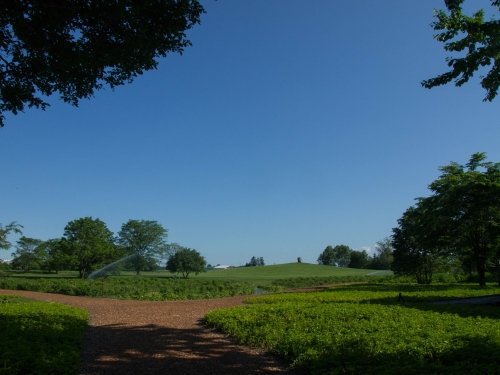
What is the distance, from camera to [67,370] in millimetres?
7328

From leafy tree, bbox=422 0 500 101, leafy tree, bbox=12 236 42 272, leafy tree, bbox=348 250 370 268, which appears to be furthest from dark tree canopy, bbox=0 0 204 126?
leafy tree, bbox=348 250 370 268

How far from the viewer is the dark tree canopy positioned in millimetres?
7746

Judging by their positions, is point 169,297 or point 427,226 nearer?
point 169,297

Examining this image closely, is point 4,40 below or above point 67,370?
above

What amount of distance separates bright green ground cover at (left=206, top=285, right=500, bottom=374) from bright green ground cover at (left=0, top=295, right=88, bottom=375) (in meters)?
4.39

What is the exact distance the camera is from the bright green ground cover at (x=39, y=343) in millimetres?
7230

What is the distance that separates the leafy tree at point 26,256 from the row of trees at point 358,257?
2440 inches

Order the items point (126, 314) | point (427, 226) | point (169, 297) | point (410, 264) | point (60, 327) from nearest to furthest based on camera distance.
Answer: point (60, 327), point (126, 314), point (169, 297), point (427, 226), point (410, 264)

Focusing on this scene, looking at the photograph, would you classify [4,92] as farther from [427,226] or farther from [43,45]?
[427,226]

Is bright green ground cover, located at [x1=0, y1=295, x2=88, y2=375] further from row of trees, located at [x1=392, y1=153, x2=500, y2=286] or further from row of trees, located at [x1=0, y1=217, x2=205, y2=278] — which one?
row of trees, located at [x1=0, y1=217, x2=205, y2=278]

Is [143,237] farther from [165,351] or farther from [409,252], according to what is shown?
[165,351]

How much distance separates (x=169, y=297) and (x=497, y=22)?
2560cm

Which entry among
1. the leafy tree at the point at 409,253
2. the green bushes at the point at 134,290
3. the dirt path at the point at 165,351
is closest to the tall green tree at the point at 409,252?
the leafy tree at the point at 409,253

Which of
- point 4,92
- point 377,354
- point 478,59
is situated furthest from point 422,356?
point 4,92
